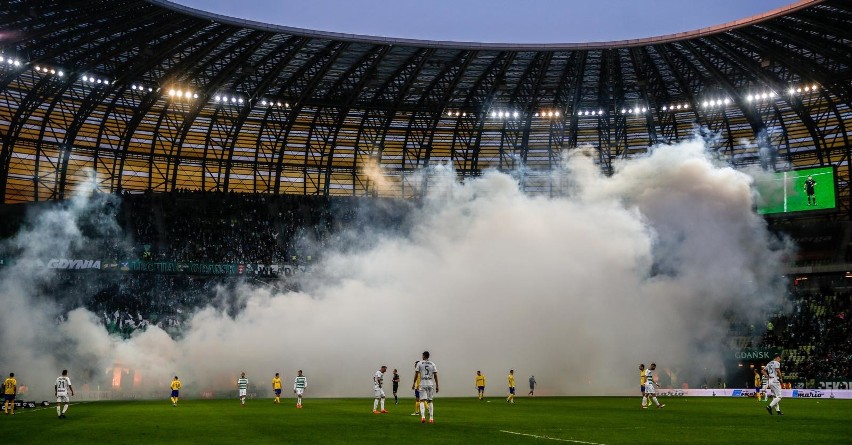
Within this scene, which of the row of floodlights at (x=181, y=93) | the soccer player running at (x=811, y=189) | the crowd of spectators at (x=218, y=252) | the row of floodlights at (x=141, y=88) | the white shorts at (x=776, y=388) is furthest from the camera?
the crowd of spectators at (x=218, y=252)

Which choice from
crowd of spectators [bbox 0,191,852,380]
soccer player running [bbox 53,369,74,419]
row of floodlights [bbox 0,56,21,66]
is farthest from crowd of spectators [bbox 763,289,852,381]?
row of floodlights [bbox 0,56,21,66]

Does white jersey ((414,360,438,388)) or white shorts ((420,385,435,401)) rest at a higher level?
white jersey ((414,360,438,388))

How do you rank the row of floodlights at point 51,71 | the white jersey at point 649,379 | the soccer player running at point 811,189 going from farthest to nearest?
the soccer player running at point 811,189, the row of floodlights at point 51,71, the white jersey at point 649,379

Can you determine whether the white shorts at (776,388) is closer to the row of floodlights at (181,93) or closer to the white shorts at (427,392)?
the white shorts at (427,392)

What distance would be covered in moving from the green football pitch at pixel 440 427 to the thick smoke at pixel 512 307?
1652 cm

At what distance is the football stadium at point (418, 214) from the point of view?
46.0 m

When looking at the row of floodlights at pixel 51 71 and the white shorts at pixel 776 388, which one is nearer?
the white shorts at pixel 776 388

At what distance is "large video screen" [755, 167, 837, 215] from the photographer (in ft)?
163

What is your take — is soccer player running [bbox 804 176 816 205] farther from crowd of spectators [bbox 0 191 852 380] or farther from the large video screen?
crowd of spectators [bbox 0 191 852 380]

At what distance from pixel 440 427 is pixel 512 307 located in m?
26.1

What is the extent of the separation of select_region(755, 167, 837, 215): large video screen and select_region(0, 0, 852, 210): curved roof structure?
517cm

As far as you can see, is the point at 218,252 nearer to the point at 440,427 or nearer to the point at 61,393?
the point at 61,393

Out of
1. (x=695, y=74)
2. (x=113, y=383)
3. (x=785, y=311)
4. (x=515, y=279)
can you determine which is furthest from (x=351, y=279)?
(x=785, y=311)

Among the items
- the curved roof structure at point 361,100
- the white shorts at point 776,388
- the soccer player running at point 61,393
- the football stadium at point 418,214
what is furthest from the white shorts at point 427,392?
the curved roof structure at point 361,100
